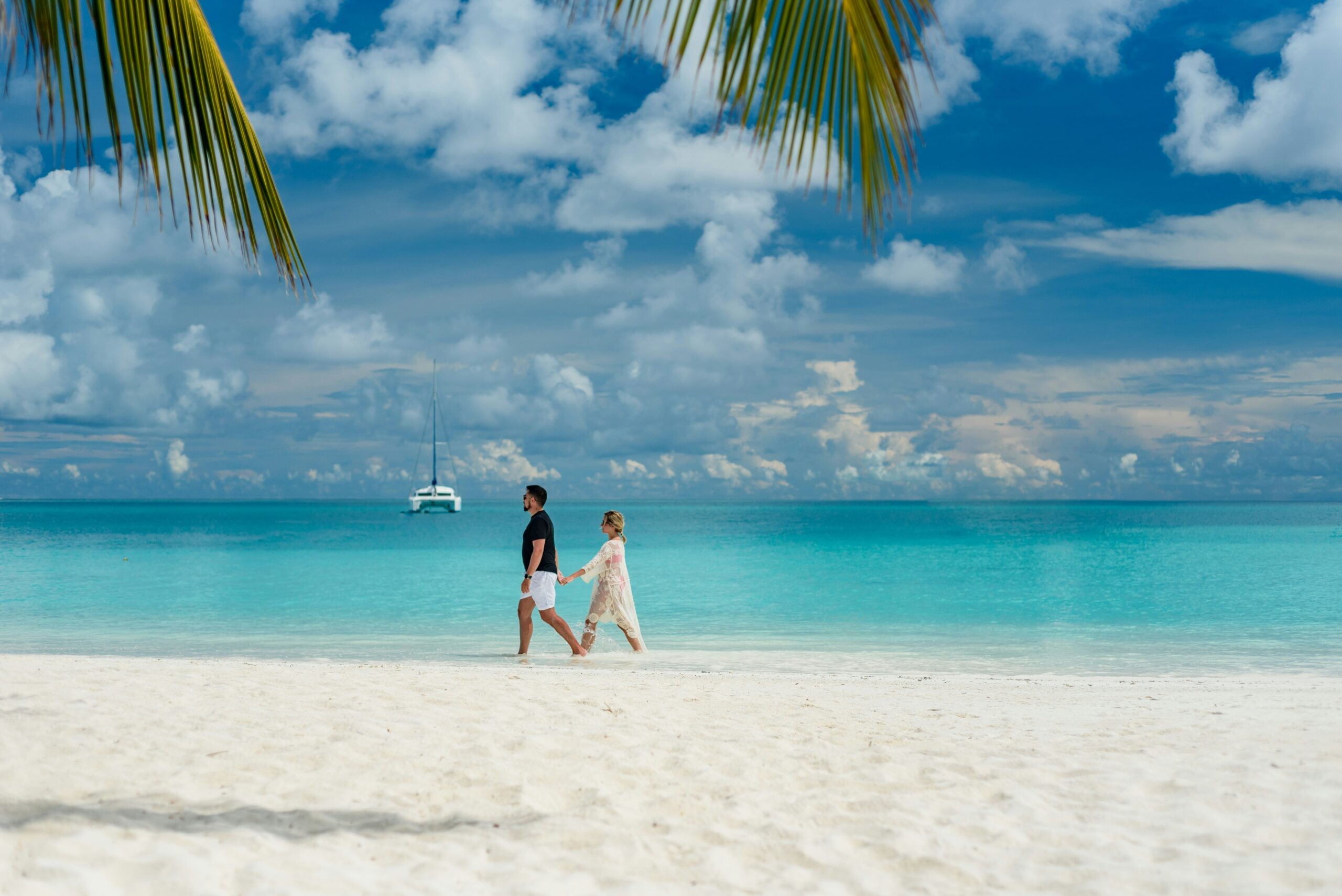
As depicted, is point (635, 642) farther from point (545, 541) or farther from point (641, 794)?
point (641, 794)

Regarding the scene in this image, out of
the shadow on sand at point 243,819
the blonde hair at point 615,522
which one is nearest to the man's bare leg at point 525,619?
the blonde hair at point 615,522

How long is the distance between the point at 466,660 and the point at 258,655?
12.8 feet

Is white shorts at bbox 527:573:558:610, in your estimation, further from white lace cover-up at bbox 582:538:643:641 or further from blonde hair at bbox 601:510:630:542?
blonde hair at bbox 601:510:630:542

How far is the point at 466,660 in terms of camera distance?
1245 cm

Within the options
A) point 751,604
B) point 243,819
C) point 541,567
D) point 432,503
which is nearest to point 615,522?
point 541,567

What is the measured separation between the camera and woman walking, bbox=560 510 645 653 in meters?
11.0

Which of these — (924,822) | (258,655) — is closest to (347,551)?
(258,655)

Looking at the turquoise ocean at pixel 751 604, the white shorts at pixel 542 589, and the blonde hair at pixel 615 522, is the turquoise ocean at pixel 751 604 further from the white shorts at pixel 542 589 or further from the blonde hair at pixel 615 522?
the blonde hair at pixel 615 522

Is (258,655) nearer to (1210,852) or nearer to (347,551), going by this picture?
(1210,852)

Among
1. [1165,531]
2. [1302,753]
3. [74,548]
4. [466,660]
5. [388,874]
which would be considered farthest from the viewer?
[1165,531]

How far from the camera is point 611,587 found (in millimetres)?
11281

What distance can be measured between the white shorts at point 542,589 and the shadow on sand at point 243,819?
5727 millimetres

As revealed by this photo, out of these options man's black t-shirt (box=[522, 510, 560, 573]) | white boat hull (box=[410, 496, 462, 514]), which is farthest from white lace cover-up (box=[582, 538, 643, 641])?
white boat hull (box=[410, 496, 462, 514])

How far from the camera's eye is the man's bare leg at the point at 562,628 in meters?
10.6
